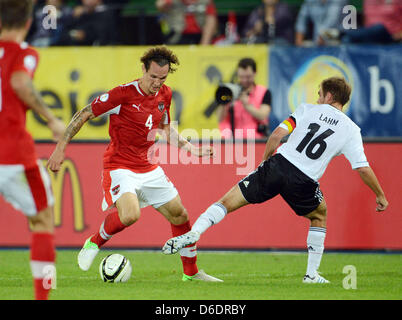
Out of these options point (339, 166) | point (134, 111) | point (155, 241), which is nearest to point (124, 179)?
point (134, 111)

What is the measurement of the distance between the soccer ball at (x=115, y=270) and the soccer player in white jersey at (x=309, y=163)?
777mm

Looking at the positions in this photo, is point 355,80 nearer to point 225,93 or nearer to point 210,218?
point 225,93

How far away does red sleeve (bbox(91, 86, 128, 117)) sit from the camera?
24.3ft

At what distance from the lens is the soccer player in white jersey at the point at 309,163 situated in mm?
7223

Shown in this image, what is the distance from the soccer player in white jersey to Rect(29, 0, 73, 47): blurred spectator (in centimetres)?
662

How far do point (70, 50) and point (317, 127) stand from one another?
20.4 feet

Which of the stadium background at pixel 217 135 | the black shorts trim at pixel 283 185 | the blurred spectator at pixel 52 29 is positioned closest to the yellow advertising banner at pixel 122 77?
the stadium background at pixel 217 135

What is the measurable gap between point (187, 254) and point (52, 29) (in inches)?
272

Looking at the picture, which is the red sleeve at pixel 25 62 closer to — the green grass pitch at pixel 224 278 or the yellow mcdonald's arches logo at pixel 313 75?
the green grass pitch at pixel 224 278

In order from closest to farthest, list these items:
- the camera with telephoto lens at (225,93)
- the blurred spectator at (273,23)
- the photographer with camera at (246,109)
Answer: the camera with telephoto lens at (225,93) < the photographer with camera at (246,109) < the blurred spectator at (273,23)

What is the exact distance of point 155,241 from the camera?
390 inches

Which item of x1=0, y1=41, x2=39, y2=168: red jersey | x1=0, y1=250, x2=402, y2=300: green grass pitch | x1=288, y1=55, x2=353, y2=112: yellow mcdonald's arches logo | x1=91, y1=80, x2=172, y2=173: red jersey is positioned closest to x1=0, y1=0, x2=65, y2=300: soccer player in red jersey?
x1=0, y1=41, x2=39, y2=168: red jersey

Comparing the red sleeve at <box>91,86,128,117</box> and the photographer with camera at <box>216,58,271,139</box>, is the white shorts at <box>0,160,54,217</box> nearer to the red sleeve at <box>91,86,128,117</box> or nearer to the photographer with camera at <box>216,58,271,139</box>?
the red sleeve at <box>91,86,128,117</box>

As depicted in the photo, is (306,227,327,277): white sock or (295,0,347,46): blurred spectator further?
(295,0,347,46): blurred spectator
